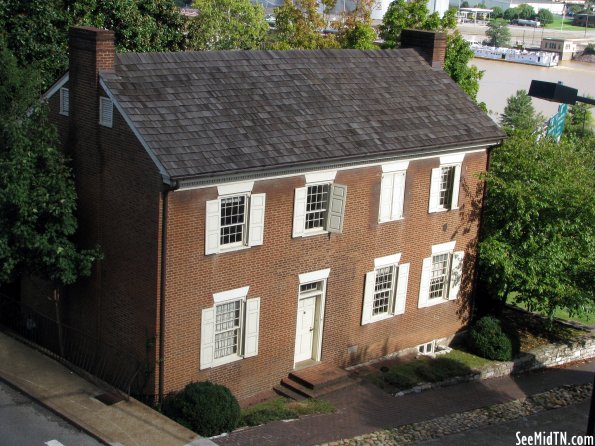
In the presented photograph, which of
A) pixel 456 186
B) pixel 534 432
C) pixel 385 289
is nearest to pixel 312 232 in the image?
pixel 385 289

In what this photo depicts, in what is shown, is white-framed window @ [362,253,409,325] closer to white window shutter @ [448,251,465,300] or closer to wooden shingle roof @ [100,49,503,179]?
white window shutter @ [448,251,465,300]

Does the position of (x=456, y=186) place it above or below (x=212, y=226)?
below

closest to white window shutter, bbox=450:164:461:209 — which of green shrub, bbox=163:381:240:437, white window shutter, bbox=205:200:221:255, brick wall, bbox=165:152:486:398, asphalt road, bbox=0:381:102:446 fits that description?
brick wall, bbox=165:152:486:398

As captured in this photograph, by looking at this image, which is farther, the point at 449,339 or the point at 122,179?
the point at 449,339

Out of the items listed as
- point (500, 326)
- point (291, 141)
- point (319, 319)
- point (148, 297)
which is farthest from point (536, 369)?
point (148, 297)

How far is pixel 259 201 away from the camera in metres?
20.6

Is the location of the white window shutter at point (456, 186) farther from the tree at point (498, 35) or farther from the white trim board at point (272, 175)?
the tree at point (498, 35)

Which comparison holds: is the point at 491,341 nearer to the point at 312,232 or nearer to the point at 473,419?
the point at 473,419

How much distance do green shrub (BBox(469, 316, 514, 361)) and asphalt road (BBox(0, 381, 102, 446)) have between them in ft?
42.0

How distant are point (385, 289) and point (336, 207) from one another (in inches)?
144

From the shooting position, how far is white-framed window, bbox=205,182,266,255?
19859 millimetres

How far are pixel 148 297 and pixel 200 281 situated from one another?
1.21 metres

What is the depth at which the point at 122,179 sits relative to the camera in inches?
794

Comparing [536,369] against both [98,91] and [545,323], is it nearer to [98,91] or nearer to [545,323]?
[545,323]
